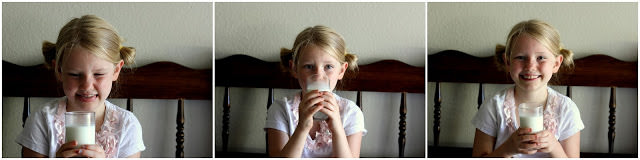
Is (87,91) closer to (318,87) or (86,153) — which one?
(86,153)

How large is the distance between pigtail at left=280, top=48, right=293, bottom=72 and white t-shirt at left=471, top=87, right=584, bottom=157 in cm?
55

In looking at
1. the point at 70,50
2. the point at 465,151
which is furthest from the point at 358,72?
the point at 70,50

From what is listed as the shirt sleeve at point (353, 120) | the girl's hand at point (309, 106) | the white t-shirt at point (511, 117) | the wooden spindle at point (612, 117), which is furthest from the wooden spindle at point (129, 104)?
the wooden spindle at point (612, 117)

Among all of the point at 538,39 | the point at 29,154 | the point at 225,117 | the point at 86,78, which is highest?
the point at 538,39

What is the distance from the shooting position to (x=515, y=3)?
72.4 inches

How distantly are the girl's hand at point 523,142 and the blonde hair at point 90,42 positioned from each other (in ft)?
3.55

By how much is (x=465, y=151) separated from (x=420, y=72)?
267mm

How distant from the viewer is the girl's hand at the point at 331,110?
5.47 feet

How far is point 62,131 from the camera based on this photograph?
1785 millimetres

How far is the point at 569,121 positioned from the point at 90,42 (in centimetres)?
135

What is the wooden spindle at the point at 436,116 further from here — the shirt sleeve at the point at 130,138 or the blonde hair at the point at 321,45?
the shirt sleeve at the point at 130,138

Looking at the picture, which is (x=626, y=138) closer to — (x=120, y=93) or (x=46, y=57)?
(x=120, y=93)

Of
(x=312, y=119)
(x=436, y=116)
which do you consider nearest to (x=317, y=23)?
(x=312, y=119)

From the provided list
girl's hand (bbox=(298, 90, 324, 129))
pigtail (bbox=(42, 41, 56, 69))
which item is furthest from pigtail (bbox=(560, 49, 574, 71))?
pigtail (bbox=(42, 41, 56, 69))
